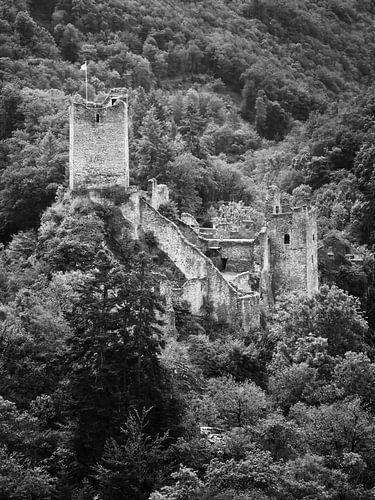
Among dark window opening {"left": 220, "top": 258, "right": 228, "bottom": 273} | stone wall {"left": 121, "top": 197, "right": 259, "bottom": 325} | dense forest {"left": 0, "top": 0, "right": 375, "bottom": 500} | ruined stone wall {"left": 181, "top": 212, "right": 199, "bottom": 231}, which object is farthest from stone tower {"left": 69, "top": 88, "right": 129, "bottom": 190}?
dark window opening {"left": 220, "top": 258, "right": 228, "bottom": 273}

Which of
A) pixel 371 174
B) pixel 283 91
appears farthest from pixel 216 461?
pixel 283 91

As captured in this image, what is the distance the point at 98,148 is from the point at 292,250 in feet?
34.2

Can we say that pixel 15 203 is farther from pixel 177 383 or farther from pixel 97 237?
pixel 177 383

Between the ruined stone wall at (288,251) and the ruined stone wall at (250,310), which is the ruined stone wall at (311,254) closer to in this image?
the ruined stone wall at (288,251)

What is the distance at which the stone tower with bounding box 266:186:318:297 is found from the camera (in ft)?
196

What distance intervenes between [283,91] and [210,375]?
227 ft

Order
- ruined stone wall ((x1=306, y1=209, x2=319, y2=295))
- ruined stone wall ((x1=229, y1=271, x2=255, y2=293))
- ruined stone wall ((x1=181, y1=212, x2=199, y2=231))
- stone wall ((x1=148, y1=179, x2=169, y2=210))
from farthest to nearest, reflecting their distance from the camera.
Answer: ruined stone wall ((x1=181, y1=212, x2=199, y2=231)) → stone wall ((x1=148, y1=179, x2=169, y2=210)) → ruined stone wall ((x1=306, y1=209, x2=319, y2=295)) → ruined stone wall ((x1=229, y1=271, x2=255, y2=293))

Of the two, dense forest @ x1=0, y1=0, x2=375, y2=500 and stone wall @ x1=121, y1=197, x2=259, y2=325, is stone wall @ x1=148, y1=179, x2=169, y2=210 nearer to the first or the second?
dense forest @ x1=0, y1=0, x2=375, y2=500

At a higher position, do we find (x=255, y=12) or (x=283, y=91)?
(x=255, y=12)

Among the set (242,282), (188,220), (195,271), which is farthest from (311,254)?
(195,271)

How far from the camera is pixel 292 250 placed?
6003 cm

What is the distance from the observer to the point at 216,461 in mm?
44000

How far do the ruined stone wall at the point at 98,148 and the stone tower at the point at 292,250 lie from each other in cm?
777

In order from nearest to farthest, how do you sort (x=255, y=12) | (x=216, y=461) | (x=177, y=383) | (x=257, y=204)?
(x=216, y=461) → (x=177, y=383) → (x=257, y=204) → (x=255, y=12)
